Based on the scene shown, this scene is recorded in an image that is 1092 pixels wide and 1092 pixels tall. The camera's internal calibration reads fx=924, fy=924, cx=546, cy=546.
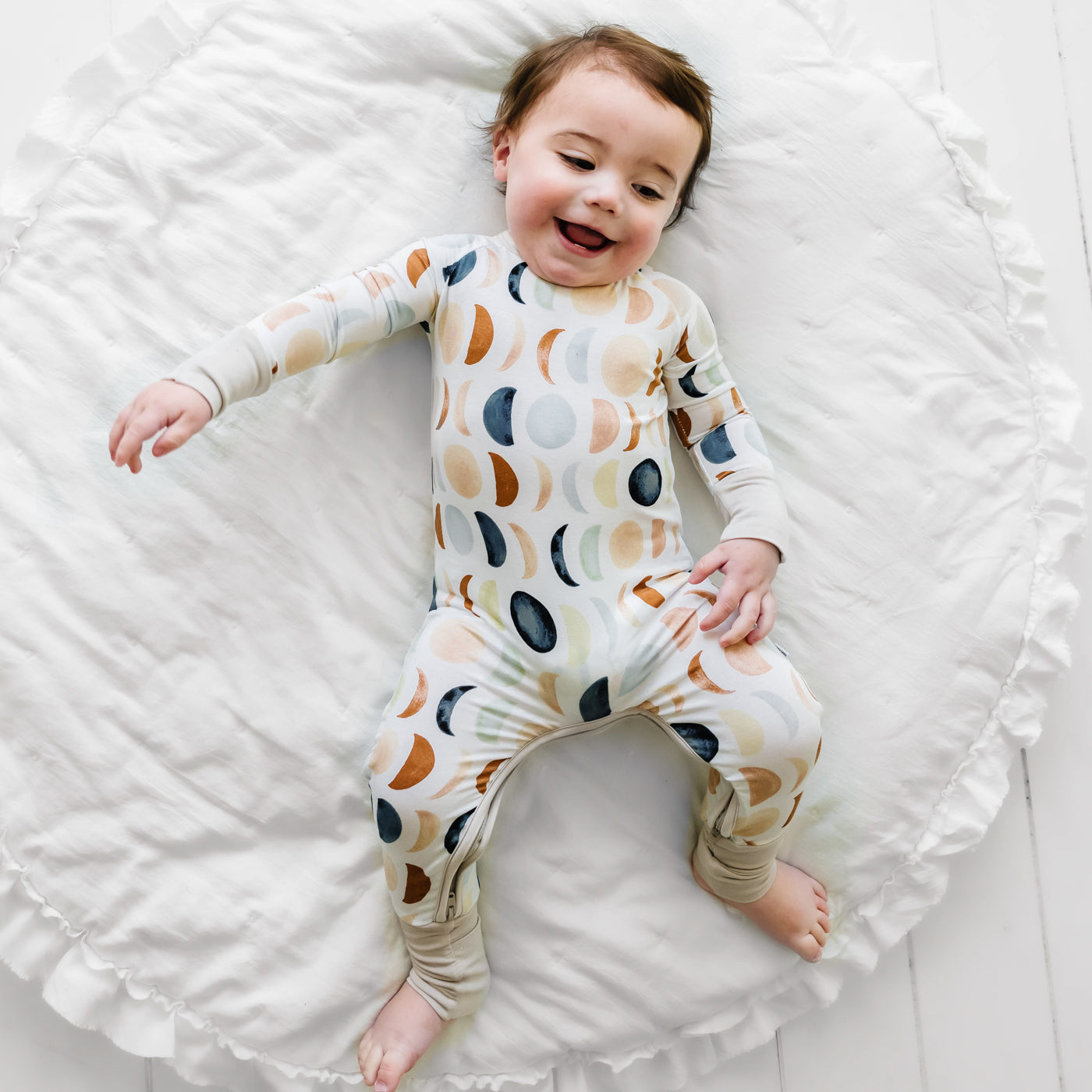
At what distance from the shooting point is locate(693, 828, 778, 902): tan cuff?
89 cm

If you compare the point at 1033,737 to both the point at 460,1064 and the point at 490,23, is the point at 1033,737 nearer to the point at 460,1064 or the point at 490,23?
the point at 460,1064

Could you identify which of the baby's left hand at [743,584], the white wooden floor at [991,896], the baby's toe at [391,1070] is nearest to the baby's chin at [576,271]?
the baby's left hand at [743,584]

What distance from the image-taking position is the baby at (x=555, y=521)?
0.84 m

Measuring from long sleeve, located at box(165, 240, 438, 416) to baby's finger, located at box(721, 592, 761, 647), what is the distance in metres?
0.42

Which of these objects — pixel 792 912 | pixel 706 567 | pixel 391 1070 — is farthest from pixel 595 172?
pixel 391 1070

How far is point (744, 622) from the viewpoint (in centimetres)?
87

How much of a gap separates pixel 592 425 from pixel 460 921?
48 centimetres

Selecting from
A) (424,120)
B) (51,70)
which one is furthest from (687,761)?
(51,70)

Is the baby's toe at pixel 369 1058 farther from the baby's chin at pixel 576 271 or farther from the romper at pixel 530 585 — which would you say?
the baby's chin at pixel 576 271

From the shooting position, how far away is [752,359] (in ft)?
3.19

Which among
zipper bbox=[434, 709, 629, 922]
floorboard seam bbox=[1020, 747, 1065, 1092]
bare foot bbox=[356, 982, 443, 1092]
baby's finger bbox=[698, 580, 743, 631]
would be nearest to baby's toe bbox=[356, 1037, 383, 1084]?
bare foot bbox=[356, 982, 443, 1092]

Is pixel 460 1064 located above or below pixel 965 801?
below

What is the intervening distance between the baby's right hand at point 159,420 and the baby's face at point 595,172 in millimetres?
340

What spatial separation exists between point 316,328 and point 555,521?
11.1 inches
